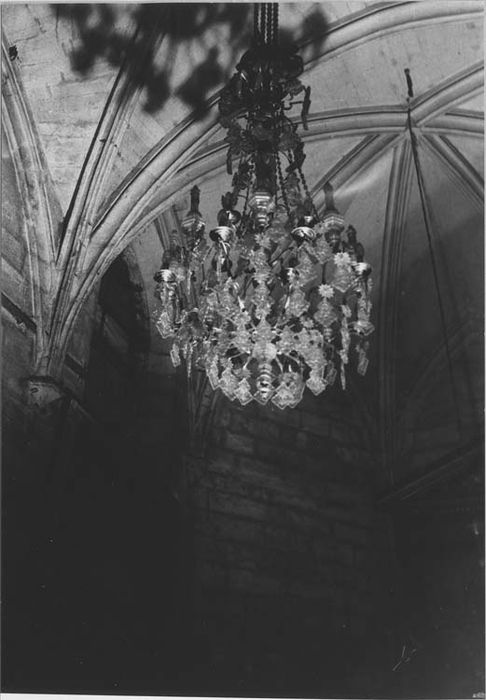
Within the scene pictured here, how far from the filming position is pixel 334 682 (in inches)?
359

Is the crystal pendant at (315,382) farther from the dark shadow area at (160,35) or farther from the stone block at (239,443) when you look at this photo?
the stone block at (239,443)

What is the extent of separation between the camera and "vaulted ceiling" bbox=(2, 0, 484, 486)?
22.0 ft

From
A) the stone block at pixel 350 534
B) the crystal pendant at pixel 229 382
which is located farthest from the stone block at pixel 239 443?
the crystal pendant at pixel 229 382

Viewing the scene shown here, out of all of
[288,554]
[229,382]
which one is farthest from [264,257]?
[288,554]

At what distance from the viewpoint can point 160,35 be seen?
670 cm

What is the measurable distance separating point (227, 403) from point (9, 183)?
11.5 ft

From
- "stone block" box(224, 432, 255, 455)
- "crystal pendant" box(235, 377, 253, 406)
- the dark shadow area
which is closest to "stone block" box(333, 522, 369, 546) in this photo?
"stone block" box(224, 432, 255, 455)

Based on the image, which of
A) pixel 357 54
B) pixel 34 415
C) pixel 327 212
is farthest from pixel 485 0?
pixel 34 415

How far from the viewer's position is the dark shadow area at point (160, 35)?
6.53 meters

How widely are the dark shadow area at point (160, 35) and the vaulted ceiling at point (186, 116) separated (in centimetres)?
1

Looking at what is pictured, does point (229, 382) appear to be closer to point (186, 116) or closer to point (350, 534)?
point (186, 116)

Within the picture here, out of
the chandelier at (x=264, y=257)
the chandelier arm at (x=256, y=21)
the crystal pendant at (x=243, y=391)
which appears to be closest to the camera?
the chandelier at (x=264, y=257)

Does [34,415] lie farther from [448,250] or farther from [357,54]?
[448,250]

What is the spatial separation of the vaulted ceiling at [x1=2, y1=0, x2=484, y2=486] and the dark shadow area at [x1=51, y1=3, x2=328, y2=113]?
0.01 meters
